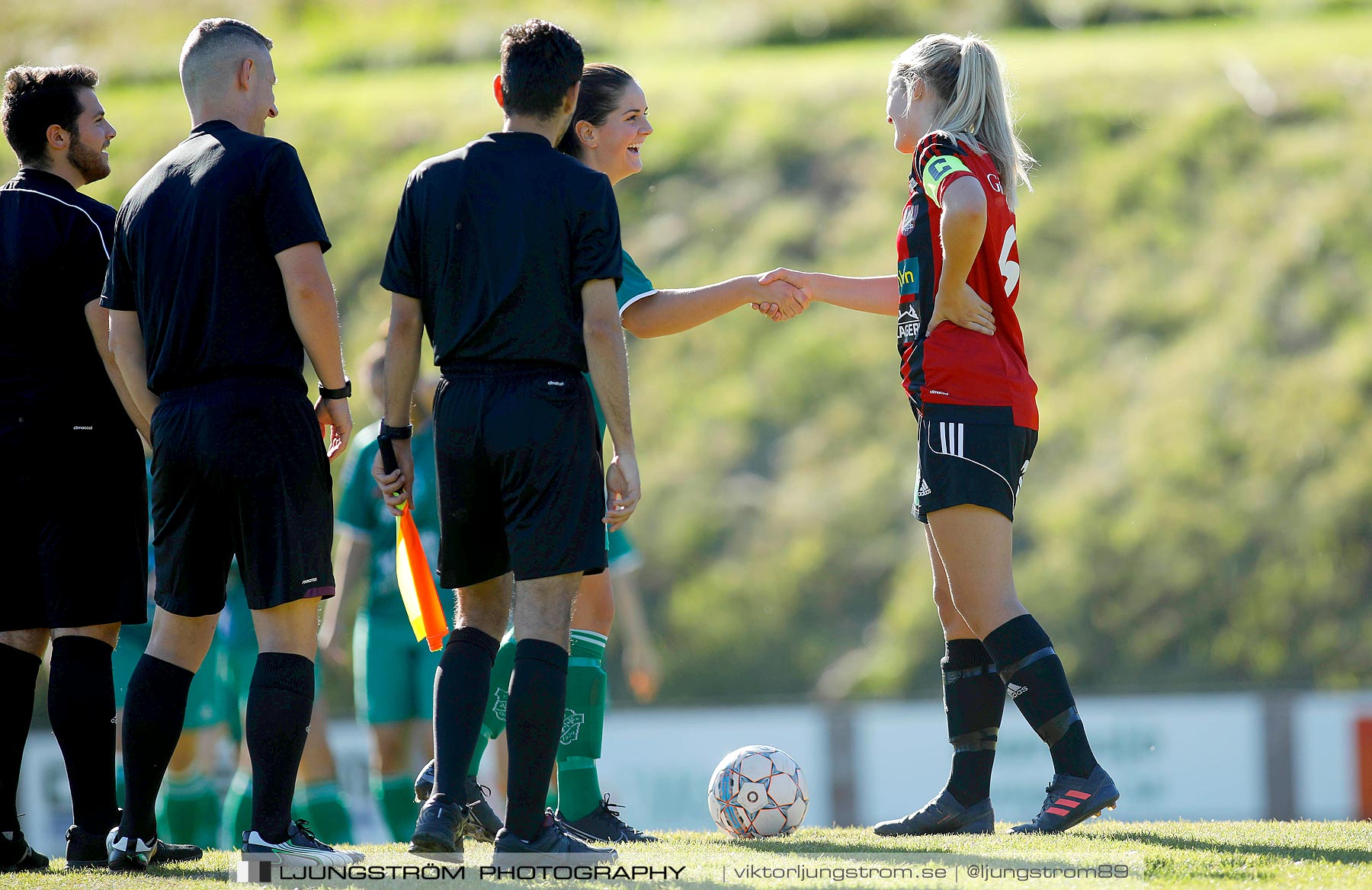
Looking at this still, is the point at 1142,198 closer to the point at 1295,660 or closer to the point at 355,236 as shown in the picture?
the point at 1295,660

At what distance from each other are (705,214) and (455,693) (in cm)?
1741

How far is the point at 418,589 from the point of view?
3918 mm

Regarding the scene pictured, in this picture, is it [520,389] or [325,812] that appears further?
[325,812]

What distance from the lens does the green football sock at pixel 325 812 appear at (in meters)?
6.24

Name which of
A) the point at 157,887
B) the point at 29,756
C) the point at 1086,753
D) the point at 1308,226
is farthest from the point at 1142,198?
the point at 157,887

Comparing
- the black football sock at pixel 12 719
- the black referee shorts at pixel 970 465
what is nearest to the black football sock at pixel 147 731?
the black football sock at pixel 12 719

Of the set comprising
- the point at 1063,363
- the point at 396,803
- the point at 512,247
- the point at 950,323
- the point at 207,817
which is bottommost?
the point at 207,817

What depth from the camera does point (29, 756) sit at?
10.1 meters

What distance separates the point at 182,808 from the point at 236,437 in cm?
347

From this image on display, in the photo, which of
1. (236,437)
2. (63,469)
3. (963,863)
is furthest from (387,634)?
(963,863)

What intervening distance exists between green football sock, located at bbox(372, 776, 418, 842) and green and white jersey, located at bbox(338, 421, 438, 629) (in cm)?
65

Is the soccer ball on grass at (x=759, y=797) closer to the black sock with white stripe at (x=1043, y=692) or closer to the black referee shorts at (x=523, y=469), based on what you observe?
the black sock with white stripe at (x=1043, y=692)

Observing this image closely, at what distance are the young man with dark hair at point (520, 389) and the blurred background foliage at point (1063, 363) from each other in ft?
41.0

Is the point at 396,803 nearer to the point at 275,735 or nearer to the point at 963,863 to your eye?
the point at 275,735
